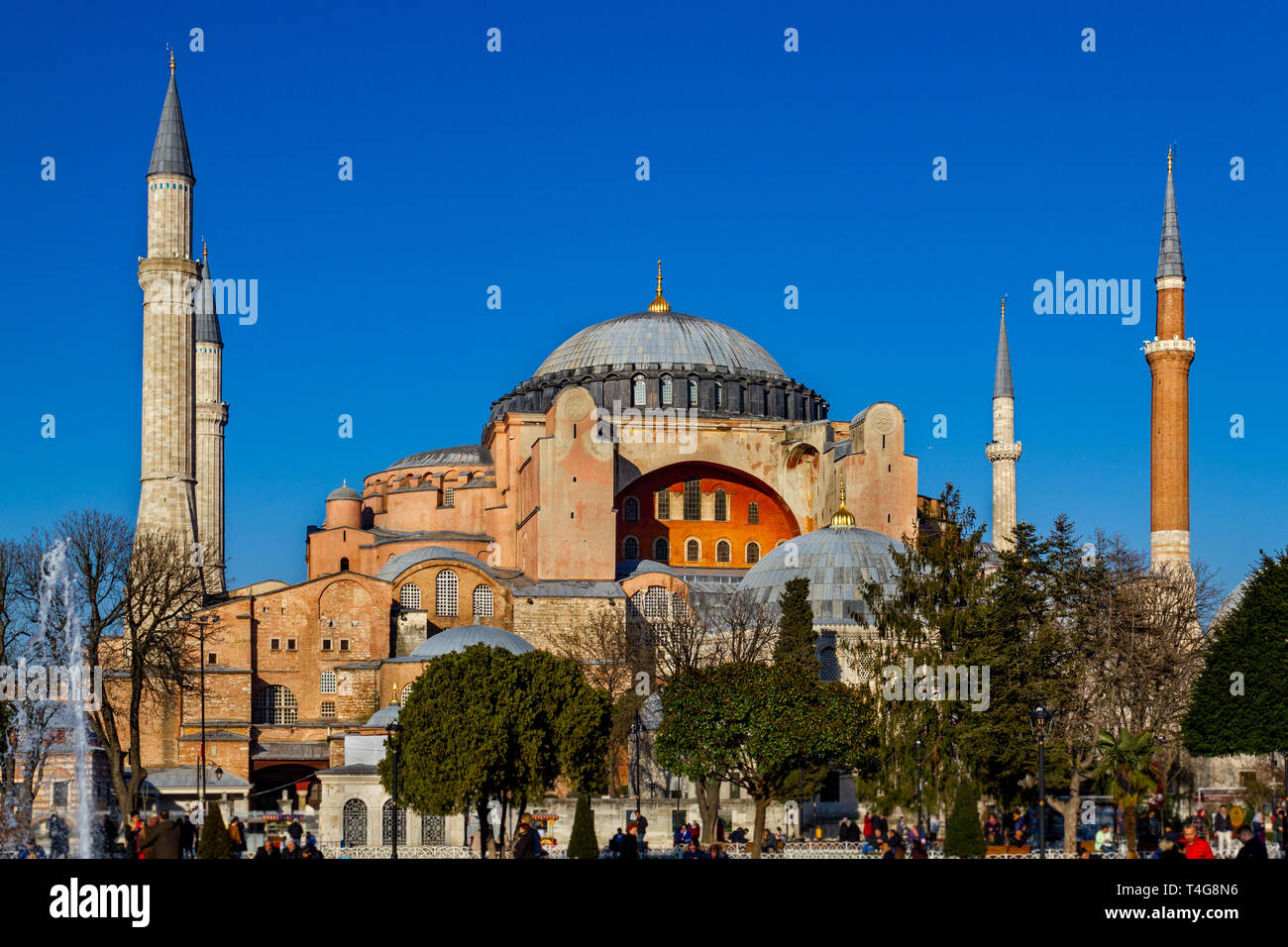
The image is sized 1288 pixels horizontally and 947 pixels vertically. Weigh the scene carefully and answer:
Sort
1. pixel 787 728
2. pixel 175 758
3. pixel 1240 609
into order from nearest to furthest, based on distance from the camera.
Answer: pixel 787 728
pixel 1240 609
pixel 175 758

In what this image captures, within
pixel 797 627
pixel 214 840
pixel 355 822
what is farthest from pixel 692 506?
pixel 214 840

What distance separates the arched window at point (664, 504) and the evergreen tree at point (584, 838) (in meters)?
28.3

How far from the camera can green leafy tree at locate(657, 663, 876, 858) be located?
2788 centimetres

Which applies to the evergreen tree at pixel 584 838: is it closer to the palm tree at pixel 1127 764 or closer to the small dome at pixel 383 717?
the palm tree at pixel 1127 764

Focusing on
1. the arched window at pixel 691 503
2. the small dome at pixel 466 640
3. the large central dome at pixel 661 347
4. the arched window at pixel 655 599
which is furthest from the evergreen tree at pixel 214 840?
the large central dome at pixel 661 347

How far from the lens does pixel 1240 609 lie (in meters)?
34.4

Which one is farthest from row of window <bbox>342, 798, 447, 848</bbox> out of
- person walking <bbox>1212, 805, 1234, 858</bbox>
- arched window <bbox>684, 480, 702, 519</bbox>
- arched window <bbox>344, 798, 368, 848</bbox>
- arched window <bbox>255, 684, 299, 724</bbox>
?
arched window <bbox>684, 480, 702, 519</bbox>

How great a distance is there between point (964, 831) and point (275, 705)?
24.3 metres

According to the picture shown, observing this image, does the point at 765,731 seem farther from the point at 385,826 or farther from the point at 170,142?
the point at 170,142

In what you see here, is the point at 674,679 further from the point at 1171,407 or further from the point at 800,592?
the point at 1171,407

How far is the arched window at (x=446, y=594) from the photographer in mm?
45281

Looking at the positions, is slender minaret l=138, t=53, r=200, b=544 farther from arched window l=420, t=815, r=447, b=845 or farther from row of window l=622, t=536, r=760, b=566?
row of window l=622, t=536, r=760, b=566
